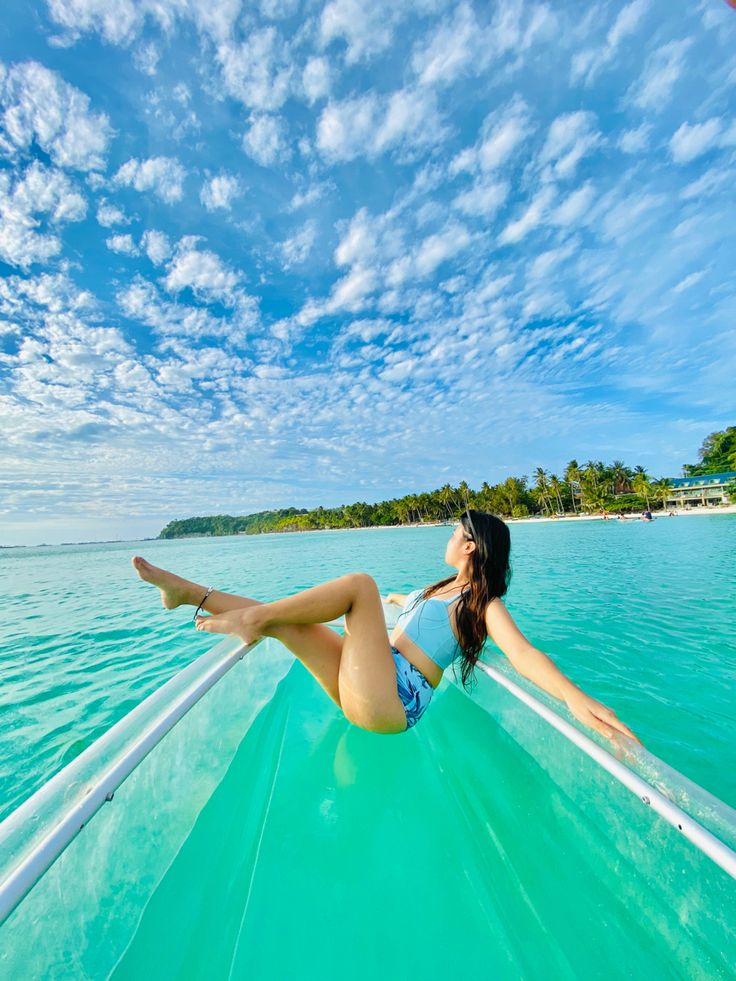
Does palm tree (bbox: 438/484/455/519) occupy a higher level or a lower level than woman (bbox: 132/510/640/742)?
higher

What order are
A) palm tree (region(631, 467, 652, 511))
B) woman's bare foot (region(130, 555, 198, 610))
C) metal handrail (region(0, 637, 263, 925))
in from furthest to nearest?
palm tree (region(631, 467, 652, 511)), woman's bare foot (region(130, 555, 198, 610)), metal handrail (region(0, 637, 263, 925))

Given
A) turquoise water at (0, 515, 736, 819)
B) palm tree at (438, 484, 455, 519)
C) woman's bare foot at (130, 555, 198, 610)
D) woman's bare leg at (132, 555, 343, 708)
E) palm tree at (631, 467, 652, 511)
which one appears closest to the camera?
woman's bare leg at (132, 555, 343, 708)

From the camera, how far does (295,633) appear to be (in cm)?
182

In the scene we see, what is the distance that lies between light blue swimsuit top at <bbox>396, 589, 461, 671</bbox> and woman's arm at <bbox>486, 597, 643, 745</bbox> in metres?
0.19

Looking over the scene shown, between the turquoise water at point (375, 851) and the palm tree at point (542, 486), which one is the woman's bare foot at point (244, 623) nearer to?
the turquoise water at point (375, 851)

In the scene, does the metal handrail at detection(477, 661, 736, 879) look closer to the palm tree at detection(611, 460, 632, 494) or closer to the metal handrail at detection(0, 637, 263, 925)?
the metal handrail at detection(0, 637, 263, 925)

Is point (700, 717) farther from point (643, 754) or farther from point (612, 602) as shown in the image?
point (612, 602)

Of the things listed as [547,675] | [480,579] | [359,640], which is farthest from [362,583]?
[547,675]

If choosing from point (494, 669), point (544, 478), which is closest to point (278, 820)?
point (494, 669)

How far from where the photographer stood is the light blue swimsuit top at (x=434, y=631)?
6.17 ft

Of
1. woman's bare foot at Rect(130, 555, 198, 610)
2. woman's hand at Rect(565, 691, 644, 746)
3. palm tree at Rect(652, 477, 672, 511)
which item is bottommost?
woman's hand at Rect(565, 691, 644, 746)

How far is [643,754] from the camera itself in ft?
3.94

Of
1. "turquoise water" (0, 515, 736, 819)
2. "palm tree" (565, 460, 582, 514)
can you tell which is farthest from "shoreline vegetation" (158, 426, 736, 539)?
"turquoise water" (0, 515, 736, 819)

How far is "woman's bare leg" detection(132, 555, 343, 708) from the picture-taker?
1.83m
